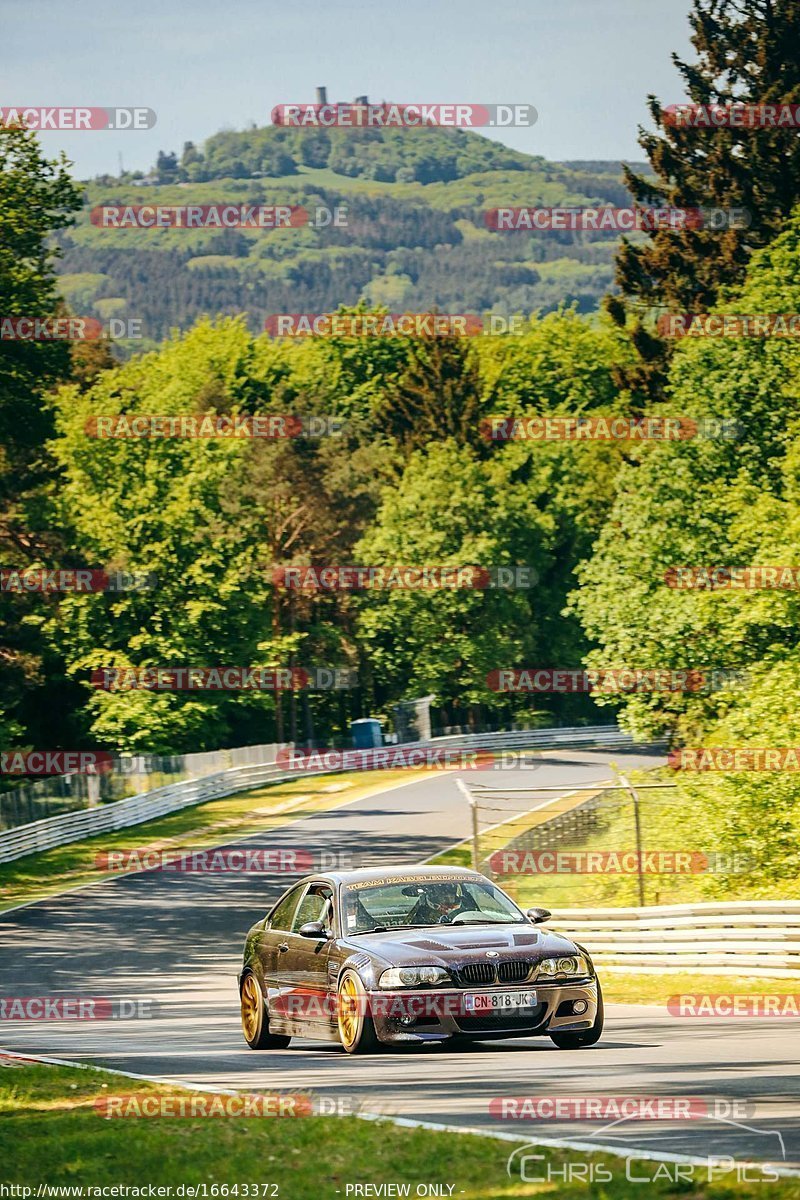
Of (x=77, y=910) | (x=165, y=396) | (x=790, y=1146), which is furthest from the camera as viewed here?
(x=165, y=396)

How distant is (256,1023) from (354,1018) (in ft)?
7.34

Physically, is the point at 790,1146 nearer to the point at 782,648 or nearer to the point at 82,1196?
the point at 82,1196

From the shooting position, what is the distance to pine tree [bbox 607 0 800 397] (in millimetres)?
57438

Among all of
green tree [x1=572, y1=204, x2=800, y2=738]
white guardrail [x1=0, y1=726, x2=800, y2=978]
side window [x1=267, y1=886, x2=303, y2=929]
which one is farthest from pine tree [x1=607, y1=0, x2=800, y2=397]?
side window [x1=267, y1=886, x2=303, y2=929]

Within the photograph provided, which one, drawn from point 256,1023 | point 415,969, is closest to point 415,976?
point 415,969

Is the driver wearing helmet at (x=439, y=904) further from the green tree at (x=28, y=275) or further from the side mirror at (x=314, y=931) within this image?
the green tree at (x=28, y=275)

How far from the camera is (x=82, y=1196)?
7.57 meters

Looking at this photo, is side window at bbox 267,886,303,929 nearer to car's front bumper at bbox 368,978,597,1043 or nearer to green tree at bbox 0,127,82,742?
car's front bumper at bbox 368,978,597,1043

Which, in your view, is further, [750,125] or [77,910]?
[750,125]

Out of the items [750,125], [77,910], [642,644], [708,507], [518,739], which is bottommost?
[518,739]

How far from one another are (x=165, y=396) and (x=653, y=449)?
42.1m

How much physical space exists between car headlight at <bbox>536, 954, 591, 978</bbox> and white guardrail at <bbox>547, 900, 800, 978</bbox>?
7.09 meters

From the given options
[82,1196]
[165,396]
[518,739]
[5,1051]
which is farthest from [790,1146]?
[165,396]

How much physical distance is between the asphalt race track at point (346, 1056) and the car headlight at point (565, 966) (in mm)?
536
